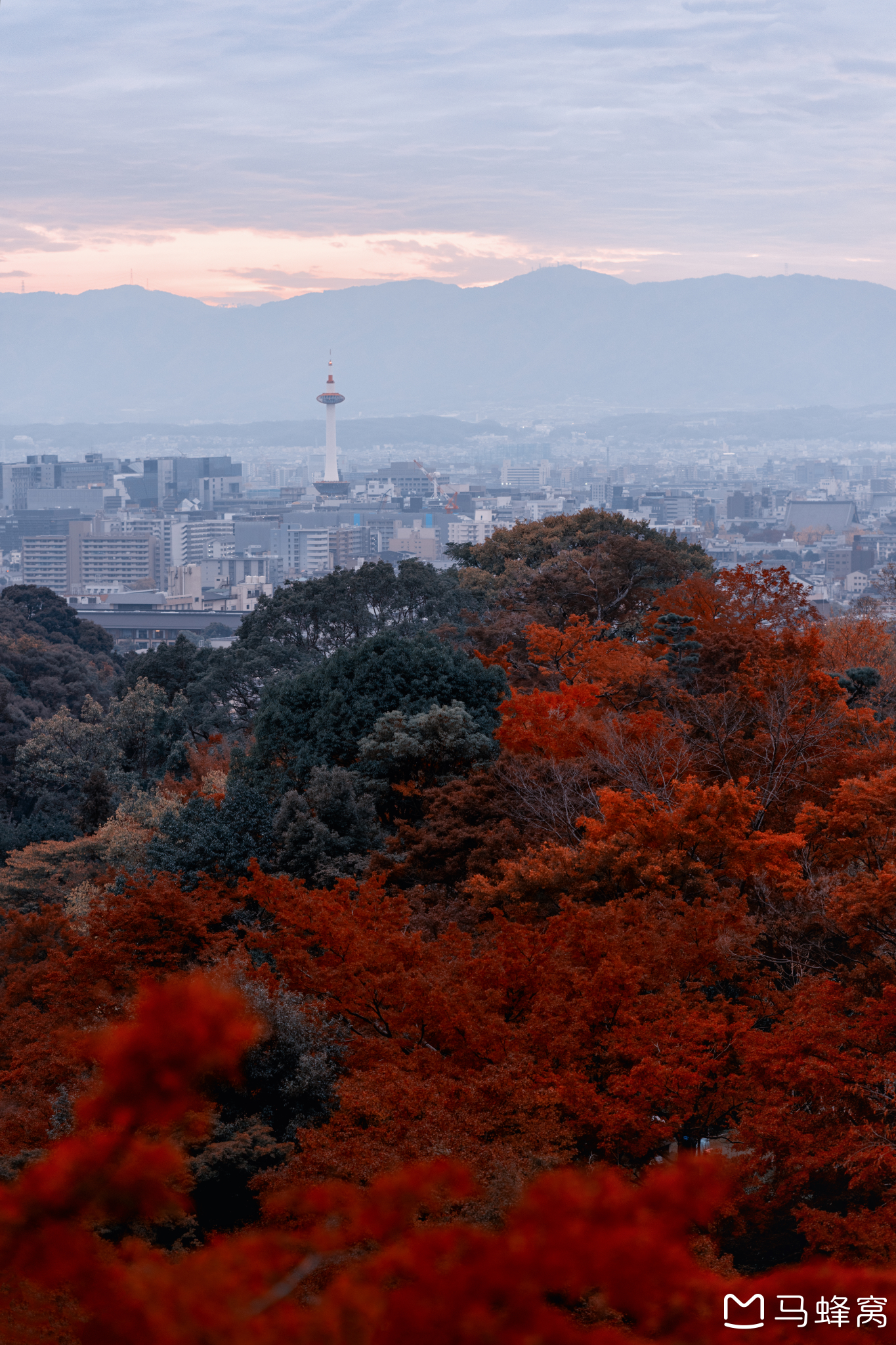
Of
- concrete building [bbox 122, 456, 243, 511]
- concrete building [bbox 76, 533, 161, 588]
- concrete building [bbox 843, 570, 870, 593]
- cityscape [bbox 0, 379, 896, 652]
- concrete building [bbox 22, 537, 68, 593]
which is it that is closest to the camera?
concrete building [bbox 843, 570, 870, 593]

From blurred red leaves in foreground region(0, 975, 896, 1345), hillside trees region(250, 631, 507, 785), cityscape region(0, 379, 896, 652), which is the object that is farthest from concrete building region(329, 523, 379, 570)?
blurred red leaves in foreground region(0, 975, 896, 1345)

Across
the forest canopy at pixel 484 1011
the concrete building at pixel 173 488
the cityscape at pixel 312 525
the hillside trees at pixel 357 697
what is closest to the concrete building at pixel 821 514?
the cityscape at pixel 312 525

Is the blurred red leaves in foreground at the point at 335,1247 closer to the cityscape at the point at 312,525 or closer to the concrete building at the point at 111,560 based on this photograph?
the cityscape at the point at 312,525

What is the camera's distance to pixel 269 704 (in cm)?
1636

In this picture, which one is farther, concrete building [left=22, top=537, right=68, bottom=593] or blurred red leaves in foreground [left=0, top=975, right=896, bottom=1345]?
concrete building [left=22, top=537, right=68, bottom=593]

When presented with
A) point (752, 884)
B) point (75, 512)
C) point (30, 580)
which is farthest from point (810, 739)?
point (75, 512)

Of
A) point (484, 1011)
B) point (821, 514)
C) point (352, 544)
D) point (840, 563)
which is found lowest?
point (484, 1011)

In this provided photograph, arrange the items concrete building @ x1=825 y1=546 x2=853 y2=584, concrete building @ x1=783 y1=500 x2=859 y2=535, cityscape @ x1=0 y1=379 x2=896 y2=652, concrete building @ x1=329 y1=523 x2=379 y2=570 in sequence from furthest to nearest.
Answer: concrete building @ x1=329 y1=523 x2=379 y2=570 → concrete building @ x1=783 y1=500 x2=859 y2=535 → concrete building @ x1=825 y1=546 x2=853 y2=584 → cityscape @ x1=0 y1=379 x2=896 y2=652

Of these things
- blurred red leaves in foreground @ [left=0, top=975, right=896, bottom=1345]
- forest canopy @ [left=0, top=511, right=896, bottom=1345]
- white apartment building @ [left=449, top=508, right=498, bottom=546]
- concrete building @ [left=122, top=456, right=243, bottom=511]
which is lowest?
forest canopy @ [left=0, top=511, right=896, bottom=1345]

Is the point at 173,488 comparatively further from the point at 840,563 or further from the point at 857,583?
the point at 857,583

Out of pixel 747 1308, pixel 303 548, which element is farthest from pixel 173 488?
pixel 747 1308

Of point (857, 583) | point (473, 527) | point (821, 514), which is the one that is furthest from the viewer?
point (821, 514)

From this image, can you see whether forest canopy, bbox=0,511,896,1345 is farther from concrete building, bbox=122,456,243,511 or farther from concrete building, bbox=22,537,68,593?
concrete building, bbox=122,456,243,511

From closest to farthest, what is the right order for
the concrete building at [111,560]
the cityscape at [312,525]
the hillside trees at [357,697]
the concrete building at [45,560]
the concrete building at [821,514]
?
the hillside trees at [357,697], the cityscape at [312,525], the concrete building at [45,560], the concrete building at [111,560], the concrete building at [821,514]
